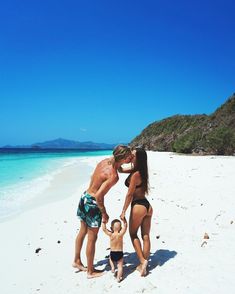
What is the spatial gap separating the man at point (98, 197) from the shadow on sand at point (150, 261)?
0.40 m

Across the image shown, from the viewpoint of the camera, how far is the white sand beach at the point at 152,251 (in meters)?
3.94

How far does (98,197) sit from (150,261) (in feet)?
4.79

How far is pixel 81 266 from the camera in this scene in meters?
4.50

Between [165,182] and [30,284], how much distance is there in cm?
838

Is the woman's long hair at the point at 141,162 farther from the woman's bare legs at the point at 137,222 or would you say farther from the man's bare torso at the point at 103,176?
the woman's bare legs at the point at 137,222

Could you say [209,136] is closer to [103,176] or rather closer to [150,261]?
[150,261]

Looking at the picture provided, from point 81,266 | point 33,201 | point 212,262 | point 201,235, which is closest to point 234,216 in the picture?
point 201,235

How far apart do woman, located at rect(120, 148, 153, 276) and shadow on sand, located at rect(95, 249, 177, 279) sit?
0.18m

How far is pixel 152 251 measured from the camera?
514 cm

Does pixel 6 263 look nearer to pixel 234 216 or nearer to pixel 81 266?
pixel 81 266

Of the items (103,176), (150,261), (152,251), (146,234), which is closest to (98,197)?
(103,176)

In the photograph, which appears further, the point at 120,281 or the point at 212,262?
the point at 212,262

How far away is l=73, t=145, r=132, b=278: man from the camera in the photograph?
4109 millimetres

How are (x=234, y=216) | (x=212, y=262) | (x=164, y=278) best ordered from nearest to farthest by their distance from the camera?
(x=164, y=278), (x=212, y=262), (x=234, y=216)
